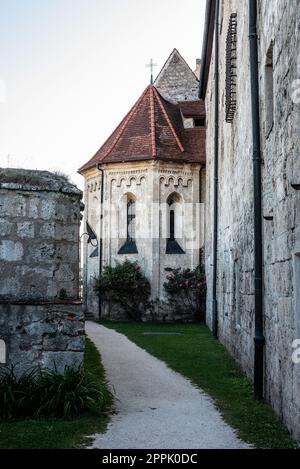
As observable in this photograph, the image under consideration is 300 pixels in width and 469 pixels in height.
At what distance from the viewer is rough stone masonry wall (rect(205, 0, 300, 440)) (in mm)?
6160

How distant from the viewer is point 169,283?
2375 cm

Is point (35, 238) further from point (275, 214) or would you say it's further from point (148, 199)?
point (148, 199)

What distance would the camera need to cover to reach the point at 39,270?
25.5 feet

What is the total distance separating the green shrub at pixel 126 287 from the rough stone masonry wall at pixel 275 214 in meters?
11.2

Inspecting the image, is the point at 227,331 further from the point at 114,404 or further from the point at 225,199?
the point at 114,404

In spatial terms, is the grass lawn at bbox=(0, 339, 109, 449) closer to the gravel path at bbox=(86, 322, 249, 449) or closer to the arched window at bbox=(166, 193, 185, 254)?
the gravel path at bbox=(86, 322, 249, 449)

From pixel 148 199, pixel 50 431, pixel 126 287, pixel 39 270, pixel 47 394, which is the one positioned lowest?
pixel 50 431

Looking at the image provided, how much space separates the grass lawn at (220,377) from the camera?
20.9ft

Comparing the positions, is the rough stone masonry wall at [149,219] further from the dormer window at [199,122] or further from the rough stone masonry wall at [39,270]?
the rough stone masonry wall at [39,270]

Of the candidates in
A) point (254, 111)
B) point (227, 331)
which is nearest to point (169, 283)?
point (227, 331)

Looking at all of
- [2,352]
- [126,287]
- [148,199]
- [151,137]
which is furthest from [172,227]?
[2,352]

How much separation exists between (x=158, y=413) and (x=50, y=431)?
175 cm

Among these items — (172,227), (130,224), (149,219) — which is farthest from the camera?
(130,224)

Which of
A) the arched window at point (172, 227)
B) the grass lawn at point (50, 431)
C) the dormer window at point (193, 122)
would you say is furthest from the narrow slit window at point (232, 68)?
the dormer window at point (193, 122)
